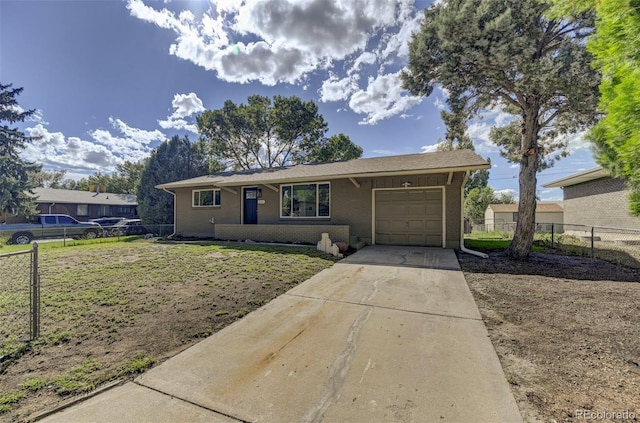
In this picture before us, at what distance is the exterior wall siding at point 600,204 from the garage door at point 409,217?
8.19 m

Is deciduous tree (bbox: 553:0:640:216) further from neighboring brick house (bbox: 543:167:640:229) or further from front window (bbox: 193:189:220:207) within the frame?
front window (bbox: 193:189:220:207)

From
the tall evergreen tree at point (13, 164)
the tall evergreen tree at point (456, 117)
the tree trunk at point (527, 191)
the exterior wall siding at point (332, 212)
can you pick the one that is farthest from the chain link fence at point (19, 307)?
the tall evergreen tree at point (13, 164)

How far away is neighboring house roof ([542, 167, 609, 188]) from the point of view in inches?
510

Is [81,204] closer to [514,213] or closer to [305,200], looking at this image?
[305,200]

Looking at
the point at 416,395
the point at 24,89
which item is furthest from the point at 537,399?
the point at 24,89

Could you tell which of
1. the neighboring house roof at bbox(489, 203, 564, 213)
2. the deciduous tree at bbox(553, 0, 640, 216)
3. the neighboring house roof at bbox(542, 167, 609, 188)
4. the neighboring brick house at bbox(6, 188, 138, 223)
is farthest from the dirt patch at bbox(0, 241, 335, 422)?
the neighboring house roof at bbox(489, 203, 564, 213)

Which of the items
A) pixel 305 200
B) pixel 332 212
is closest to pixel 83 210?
pixel 305 200

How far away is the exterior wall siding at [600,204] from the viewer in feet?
39.5

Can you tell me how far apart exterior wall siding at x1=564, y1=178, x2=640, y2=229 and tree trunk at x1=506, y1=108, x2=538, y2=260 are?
6.17m

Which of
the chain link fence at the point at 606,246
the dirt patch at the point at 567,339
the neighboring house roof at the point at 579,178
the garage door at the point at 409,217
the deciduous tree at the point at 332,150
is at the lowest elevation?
the dirt patch at the point at 567,339

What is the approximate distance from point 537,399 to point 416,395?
90cm

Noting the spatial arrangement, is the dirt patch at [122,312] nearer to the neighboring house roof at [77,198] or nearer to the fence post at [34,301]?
the fence post at [34,301]

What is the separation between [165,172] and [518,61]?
19817 millimetres

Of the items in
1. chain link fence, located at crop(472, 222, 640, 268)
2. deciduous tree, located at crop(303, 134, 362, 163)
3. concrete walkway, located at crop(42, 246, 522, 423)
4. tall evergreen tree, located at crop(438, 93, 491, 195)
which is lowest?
concrete walkway, located at crop(42, 246, 522, 423)
